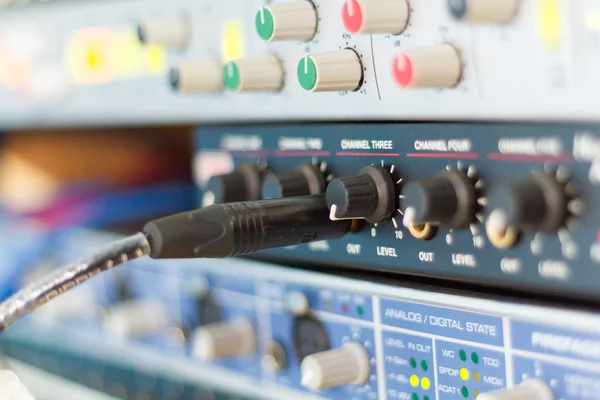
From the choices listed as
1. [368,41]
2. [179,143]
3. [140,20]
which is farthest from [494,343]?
[179,143]

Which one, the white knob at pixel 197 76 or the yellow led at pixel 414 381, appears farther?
the white knob at pixel 197 76

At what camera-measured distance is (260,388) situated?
74cm

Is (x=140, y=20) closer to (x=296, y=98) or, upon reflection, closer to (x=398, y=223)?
(x=296, y=98)

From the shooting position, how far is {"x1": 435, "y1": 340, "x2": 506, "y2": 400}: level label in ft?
1.79

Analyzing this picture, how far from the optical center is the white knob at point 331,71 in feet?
1.93

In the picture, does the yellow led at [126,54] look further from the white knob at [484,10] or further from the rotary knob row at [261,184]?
the white knob at [484,10]

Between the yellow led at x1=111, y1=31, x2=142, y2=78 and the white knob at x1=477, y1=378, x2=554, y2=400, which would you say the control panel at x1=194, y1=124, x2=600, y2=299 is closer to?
the white knob at x1=477, y1=378, x2=554, y2=400

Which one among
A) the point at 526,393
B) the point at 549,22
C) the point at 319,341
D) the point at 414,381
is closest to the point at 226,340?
the point at 319,341

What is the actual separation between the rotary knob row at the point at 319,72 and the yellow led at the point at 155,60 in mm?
72

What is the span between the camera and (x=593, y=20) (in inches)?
17.8

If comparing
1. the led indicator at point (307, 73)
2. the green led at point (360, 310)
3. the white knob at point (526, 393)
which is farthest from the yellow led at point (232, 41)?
the white knob at point (526, 393)

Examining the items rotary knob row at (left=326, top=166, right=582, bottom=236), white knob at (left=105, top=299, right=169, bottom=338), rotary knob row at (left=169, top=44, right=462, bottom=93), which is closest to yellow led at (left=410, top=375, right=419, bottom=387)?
rotary knob row at (left=326, top=166, right=582, bottom=236)

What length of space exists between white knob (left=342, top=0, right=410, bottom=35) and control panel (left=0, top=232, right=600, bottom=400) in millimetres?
190

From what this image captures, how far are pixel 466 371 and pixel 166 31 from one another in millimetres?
413
